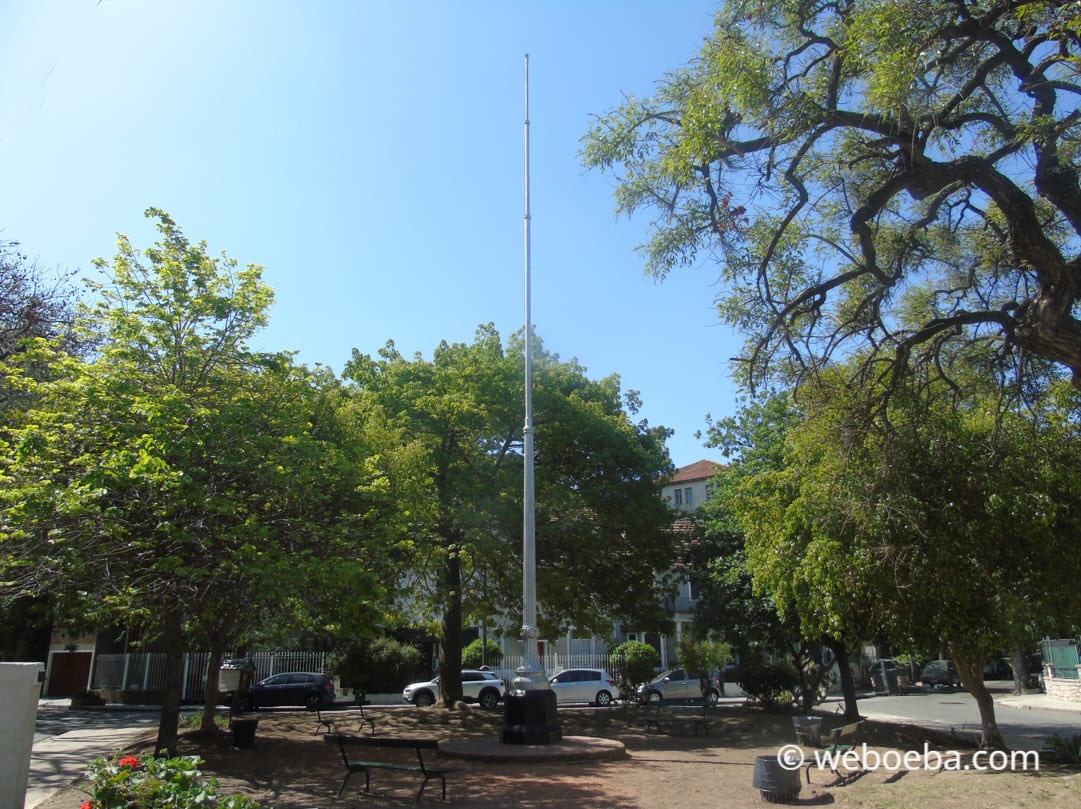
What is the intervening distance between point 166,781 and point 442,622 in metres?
17.6

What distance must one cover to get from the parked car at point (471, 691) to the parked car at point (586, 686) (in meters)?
2.83

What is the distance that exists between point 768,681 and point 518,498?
10.5 m

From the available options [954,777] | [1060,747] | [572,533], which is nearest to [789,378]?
[954,777]

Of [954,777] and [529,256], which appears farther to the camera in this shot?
[529,256]

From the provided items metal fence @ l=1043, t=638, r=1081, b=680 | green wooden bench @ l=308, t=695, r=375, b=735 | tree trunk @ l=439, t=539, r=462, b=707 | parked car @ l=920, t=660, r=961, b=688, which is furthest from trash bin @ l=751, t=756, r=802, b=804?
parked car @ l=920, t=660, r=961, b=688

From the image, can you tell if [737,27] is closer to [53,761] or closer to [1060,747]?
[1060,747]

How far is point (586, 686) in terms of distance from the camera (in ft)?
109

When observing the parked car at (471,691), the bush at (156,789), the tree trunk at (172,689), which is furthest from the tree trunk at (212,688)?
the parked car at (471,691)

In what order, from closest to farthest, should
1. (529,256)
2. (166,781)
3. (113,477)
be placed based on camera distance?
(166,781), (113,477), (529,256)

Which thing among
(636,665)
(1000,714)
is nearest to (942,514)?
(1000,714)

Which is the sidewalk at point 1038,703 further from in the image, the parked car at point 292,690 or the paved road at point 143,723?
the parked car at point 292,690

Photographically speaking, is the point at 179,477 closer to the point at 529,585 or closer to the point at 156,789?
the point at 156,789

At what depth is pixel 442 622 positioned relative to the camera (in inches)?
938

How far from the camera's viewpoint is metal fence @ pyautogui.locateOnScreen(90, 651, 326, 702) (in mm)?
33625
